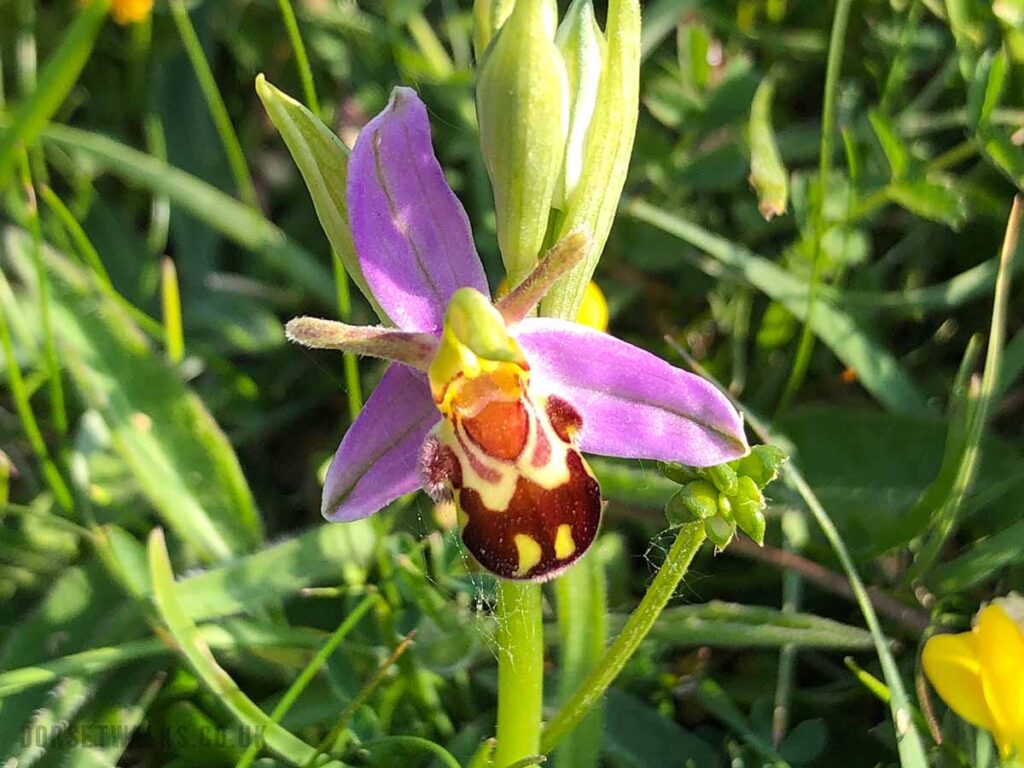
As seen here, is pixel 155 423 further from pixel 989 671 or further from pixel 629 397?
pixel 989 671

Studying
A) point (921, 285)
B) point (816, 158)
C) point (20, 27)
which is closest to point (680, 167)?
point (816, 158)

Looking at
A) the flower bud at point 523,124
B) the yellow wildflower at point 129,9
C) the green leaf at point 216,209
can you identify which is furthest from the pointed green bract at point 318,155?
the yellow wildflower at point 129,9

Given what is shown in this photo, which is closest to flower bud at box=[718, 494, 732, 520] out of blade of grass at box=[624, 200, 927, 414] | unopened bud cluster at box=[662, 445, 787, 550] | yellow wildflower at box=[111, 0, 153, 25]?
unopened bud cluster at box=[662, 445, 787, 550]

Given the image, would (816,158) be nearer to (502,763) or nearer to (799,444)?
(799,444)

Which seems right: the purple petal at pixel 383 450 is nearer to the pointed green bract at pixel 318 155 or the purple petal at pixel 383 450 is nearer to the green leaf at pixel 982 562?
the pointed green bract at pixel 318 155

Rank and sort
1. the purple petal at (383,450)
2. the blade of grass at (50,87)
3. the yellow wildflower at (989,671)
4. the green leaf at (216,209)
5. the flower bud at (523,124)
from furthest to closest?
the green leaf at (216,209), the blade of grass at (50,87), the yellow wildflower at (989,671), the purple petal at (383,450), the flower bud at (523,124)

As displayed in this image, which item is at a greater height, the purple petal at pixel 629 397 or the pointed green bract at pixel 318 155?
the pointed green bract at pixel 318 155

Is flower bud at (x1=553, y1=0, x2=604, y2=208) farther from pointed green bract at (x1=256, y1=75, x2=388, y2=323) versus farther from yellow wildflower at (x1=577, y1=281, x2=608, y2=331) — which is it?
yellow wildflower at (x1=577, y1=281, x2=608, y2=331)
